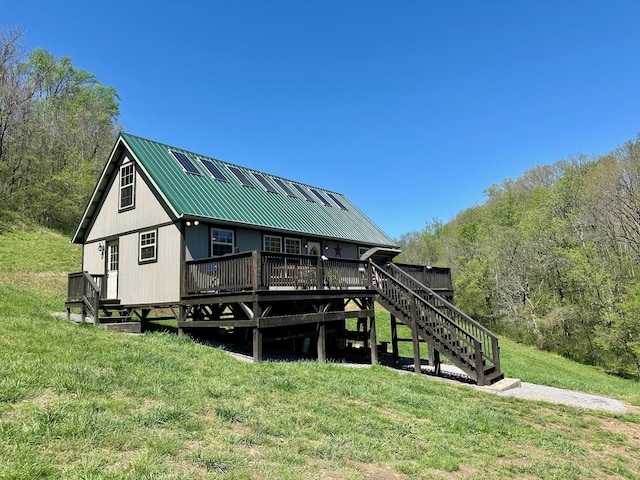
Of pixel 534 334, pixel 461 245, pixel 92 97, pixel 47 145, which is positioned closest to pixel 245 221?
pixel 534 334

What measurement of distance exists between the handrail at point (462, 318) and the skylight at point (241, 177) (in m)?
6.66

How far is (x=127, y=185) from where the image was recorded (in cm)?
1511

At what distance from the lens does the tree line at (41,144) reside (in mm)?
31766

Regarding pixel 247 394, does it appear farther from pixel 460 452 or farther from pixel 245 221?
pixel 245 221

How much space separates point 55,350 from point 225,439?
4323mm

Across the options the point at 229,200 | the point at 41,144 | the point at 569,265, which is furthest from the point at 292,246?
the point at 41,144

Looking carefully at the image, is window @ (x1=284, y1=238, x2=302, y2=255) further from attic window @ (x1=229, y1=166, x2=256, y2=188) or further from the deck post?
the deck post

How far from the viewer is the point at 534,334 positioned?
31.3m

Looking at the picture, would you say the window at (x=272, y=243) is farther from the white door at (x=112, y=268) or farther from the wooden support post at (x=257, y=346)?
the white door at (x=112, y=268)

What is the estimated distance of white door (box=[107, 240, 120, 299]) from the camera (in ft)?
51.0

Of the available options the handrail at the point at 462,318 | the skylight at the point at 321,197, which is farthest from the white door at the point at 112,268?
the handrail at the point at 462,318

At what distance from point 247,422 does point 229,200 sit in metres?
10.2

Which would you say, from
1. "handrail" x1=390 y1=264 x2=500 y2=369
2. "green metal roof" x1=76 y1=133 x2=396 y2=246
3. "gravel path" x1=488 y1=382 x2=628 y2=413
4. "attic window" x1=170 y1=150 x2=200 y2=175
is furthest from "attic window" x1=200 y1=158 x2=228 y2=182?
"gravel path" x1=488 y1=382 x2=628 y2=413

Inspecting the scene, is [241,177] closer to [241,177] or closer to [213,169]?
[241,177]
